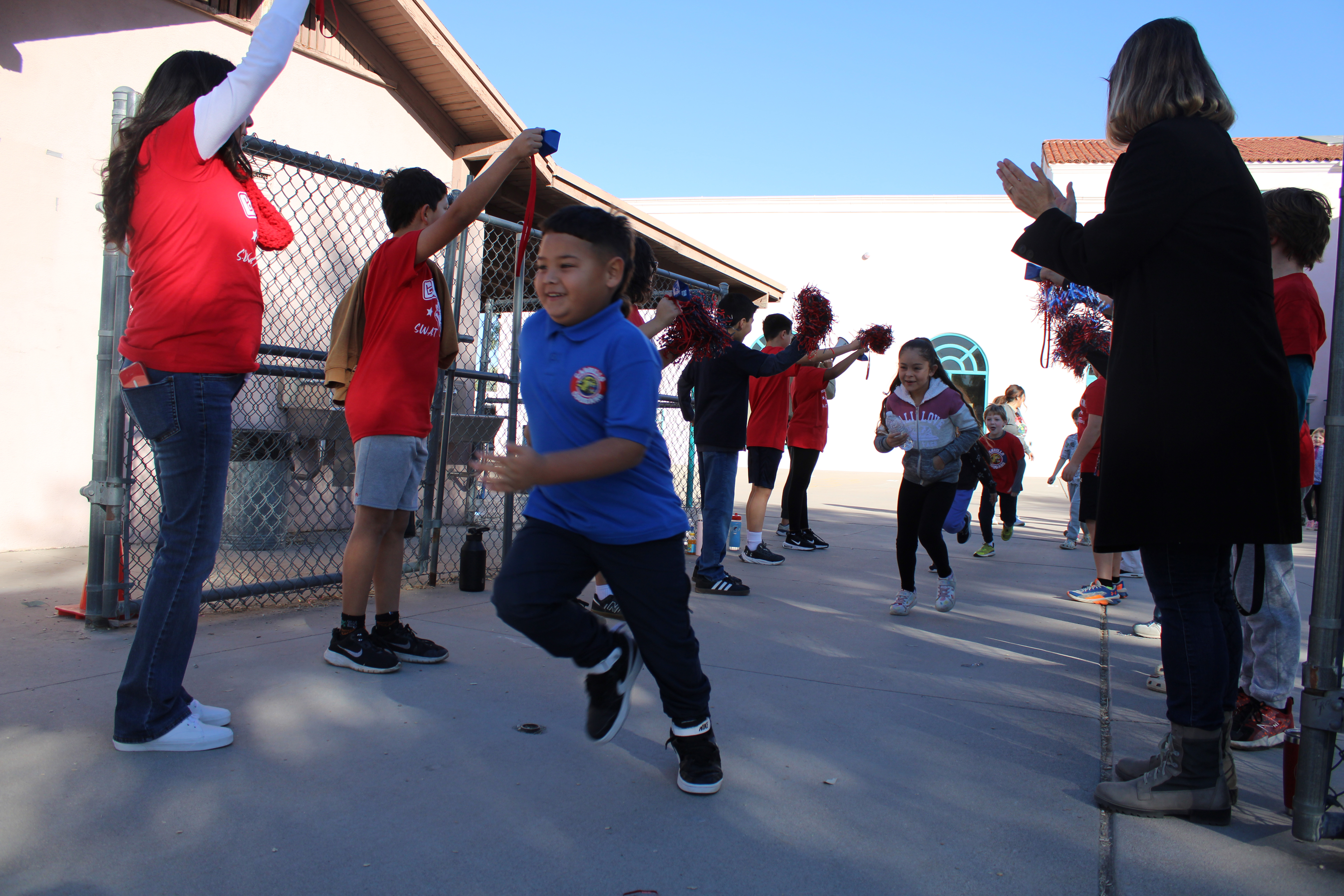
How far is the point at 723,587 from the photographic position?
5.56 meters

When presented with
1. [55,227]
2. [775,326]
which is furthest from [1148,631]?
[55,227]

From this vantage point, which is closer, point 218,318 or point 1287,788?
point 1287,788

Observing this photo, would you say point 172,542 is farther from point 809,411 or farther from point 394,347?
point 809,411

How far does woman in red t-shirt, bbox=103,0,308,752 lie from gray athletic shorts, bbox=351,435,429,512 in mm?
838

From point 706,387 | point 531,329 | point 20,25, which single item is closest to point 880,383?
point 706,387

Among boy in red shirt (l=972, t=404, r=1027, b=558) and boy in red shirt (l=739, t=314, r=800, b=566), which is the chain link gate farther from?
boy in red shirt (l=972, t=404, r=1027, b=558)

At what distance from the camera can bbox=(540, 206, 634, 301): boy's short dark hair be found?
2594 mm

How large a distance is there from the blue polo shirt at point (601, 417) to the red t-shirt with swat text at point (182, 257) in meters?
0.93

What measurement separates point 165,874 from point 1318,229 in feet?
12.9

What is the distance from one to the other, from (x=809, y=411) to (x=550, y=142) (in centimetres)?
565

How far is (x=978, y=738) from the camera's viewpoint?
3068 millimetres

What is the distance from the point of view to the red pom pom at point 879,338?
275 inches

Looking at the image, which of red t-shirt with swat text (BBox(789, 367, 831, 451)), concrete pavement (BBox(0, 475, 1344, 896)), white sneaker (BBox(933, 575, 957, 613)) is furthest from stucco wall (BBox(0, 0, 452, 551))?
white sneaker (BBox(933, 575, 957, 613))

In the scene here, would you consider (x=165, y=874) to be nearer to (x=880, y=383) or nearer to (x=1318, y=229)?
(x=1318, y=229)
